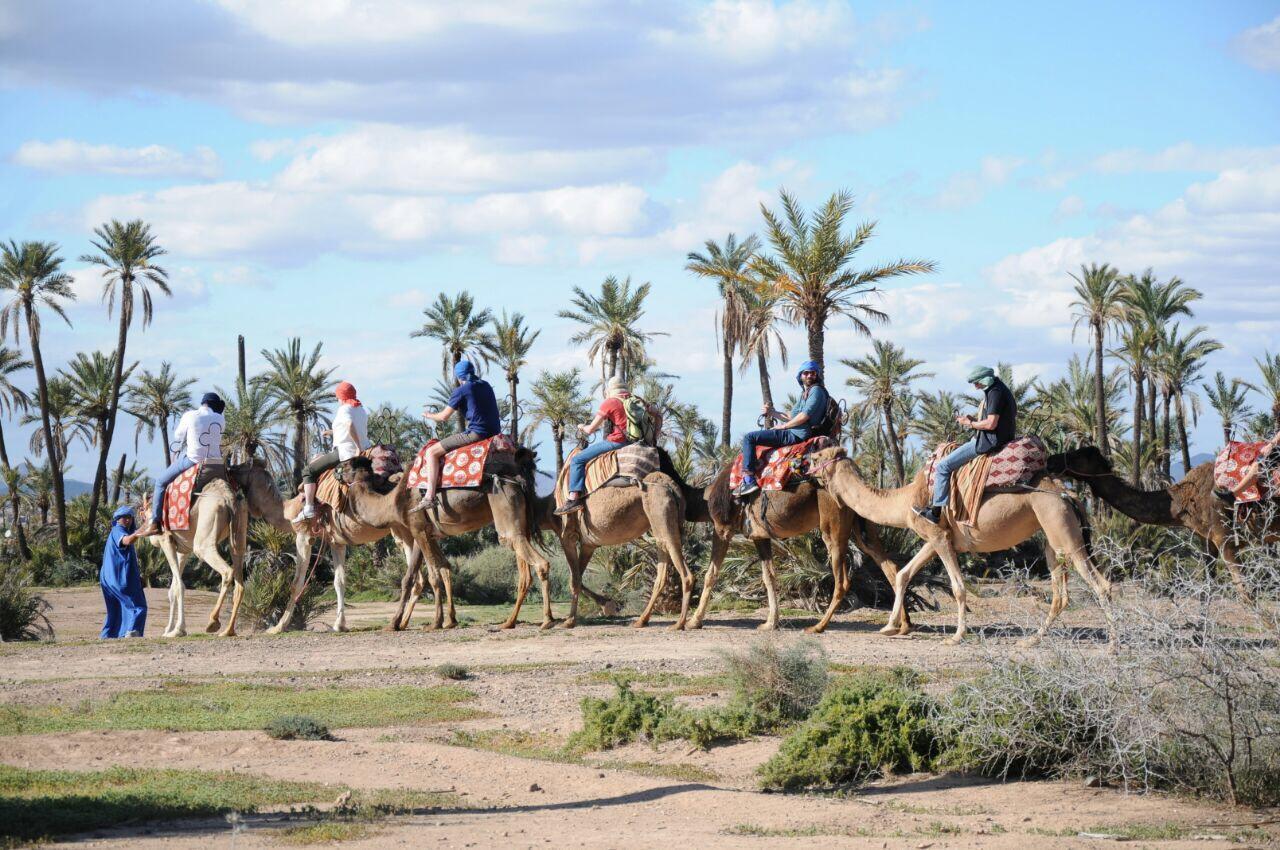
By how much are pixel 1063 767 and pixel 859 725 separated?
1.46m

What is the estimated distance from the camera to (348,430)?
19719mm

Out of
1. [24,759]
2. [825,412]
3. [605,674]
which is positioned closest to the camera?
[24,759]

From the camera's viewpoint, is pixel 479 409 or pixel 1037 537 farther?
pixel 1037 537

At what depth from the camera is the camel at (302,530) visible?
20.0 meters

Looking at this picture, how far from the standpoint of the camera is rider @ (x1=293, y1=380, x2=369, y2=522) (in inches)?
774

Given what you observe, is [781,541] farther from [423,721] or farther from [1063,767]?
[1063,767]

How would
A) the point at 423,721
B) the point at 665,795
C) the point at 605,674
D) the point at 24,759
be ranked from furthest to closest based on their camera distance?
the point at 605,674 < the point at 423,721 < the point at 24,759 < the point at 665,795

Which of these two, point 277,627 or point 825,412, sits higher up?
point 825,412

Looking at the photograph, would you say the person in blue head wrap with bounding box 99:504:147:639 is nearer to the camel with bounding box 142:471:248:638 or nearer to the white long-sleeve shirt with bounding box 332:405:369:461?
the camel with bounding box 142:471:248:638

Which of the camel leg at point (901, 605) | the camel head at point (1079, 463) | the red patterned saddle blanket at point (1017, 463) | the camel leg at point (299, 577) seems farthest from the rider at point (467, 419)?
the camel head at point (1079, 463)

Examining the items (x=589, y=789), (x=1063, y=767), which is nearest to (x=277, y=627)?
(x=589, y=789)

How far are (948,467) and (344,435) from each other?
28.0ft

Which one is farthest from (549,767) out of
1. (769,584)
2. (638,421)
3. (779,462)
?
(638,421)

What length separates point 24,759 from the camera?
10.6m
